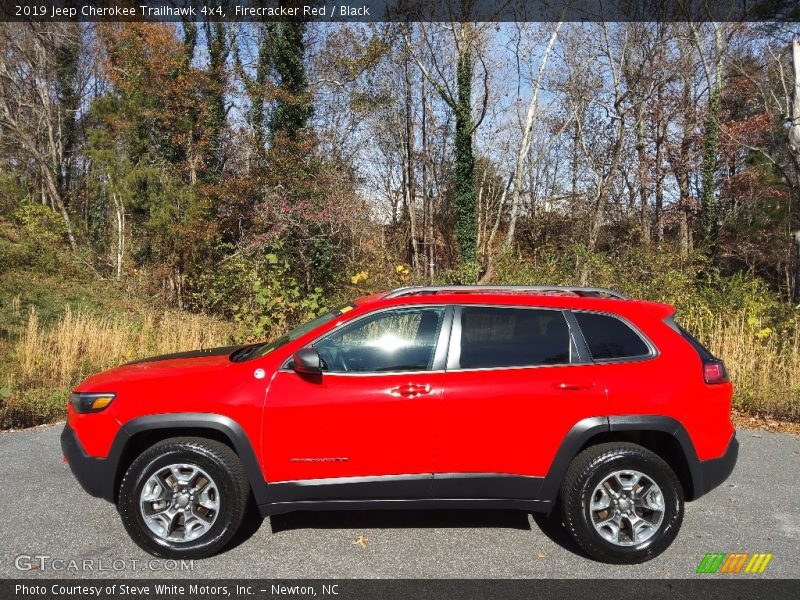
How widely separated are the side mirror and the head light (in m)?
1.20

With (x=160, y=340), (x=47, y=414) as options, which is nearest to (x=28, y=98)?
(x=160, y=340)

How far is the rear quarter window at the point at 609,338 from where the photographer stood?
353cm

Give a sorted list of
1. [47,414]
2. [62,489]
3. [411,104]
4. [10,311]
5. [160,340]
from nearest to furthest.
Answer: [62,489]
[47,414]
[160,340]
[10,311]
[411,104]

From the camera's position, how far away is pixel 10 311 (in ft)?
48.1

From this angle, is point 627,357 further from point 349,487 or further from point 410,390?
point 349,487

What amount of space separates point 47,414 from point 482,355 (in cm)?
556

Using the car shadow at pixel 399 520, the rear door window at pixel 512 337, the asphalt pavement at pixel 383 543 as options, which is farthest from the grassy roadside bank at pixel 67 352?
the rear door window at pixel 512 337

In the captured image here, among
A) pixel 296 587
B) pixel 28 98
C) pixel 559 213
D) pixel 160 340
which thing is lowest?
pixel 296 587

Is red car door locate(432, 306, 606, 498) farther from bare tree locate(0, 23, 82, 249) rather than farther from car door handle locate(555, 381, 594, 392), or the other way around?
bare tree locate(0, 23, 82, 249)

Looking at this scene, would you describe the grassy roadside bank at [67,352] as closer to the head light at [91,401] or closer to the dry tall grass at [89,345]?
the dry tall grass at [89,345]

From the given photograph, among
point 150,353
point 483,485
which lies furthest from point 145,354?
point 483,485

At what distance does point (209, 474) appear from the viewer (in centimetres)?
335

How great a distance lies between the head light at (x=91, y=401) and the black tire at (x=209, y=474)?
413mm

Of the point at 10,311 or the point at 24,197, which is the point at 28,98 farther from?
the point at 10,311
